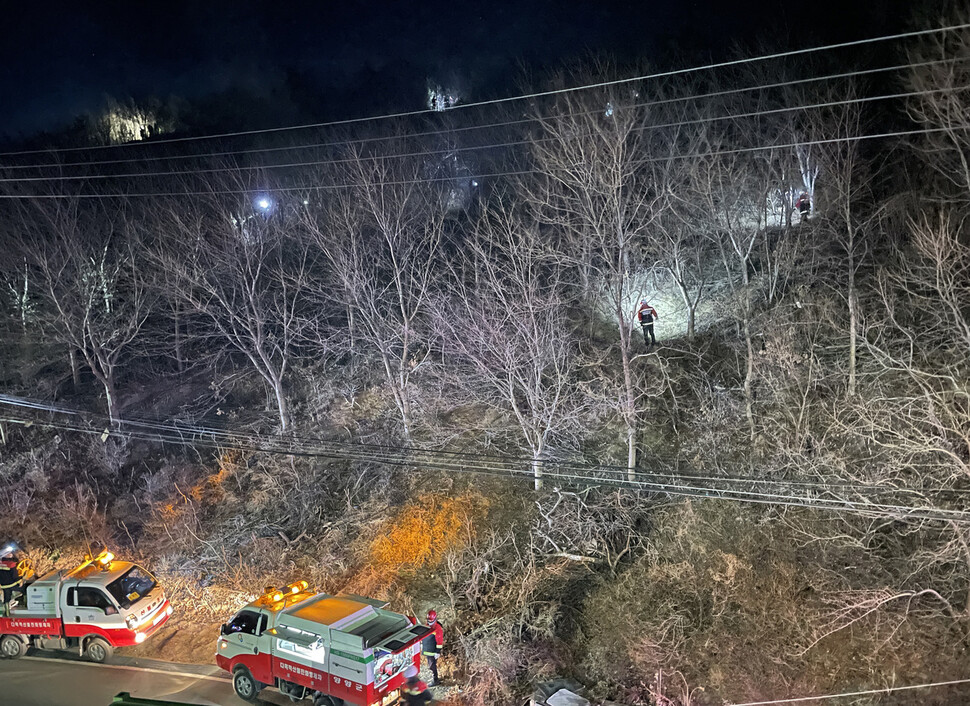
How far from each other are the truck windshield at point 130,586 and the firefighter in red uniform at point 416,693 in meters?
6.29

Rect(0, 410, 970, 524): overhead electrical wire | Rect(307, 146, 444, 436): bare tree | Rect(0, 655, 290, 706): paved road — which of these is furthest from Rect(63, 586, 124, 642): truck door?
Rect(307, 146, 444, 436): bare tree

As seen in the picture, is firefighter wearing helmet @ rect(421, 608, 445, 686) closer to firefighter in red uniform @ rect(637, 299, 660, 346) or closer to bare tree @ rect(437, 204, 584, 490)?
bare tree @ rect(437, 204, 584, 490)

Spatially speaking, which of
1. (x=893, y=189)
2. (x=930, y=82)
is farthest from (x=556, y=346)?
(x=893, y=189)

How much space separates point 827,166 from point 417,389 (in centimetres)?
1344

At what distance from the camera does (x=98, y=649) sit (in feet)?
43.5

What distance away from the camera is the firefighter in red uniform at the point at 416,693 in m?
11.3

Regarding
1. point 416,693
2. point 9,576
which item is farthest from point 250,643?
point 9,576

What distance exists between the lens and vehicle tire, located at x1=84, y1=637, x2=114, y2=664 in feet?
43.5

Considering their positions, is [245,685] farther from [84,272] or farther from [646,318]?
[84,272]

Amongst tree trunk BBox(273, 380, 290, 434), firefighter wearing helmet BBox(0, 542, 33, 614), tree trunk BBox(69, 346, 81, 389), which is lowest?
firefighter wearing helmet BBox(0, 542, 33, 614)

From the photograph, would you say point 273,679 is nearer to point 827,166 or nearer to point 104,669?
point 104,669

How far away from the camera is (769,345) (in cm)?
1588

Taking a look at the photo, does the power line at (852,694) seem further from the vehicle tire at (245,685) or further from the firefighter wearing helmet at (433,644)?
the vehicle tire at (245,685)

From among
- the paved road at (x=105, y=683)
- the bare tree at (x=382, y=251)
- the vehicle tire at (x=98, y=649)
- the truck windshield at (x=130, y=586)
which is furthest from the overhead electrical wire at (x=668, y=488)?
the vehicle tire at (x=98, y=649)
